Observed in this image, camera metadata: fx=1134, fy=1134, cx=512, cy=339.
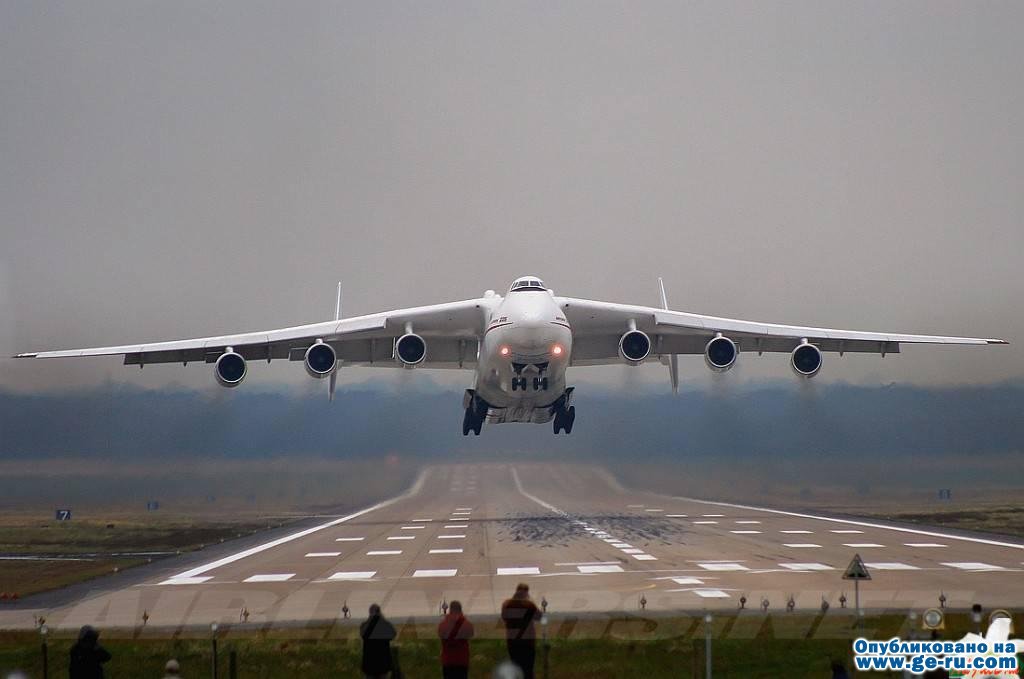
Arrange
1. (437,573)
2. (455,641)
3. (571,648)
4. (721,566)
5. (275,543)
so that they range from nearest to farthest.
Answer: (455,641) → (571,648) → (437,573) → (721,566) → (275,543)

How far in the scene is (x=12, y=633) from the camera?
15242 mm

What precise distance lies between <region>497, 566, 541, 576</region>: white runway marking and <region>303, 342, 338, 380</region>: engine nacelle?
9363 mm

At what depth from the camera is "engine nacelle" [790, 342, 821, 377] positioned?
3028 cm

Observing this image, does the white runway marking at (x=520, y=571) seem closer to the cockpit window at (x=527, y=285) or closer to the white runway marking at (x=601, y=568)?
the white runway marking at (x=601, y=568)

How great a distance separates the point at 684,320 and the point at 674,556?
949 centimetres

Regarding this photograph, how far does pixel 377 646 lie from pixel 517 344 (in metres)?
16.8

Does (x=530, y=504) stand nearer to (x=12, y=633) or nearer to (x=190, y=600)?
(x=190, y=600)

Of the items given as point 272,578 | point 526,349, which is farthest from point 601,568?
point 526,349

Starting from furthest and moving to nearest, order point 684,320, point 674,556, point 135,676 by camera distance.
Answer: point 684,320, point 674,556, point 135,676

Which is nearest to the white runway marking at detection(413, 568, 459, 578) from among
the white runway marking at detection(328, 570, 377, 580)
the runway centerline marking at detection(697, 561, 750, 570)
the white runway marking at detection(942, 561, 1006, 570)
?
the white runway marking at detection(328, 570, 377, 580)

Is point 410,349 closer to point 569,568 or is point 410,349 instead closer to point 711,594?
point 569,568

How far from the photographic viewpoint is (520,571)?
69.3 ft

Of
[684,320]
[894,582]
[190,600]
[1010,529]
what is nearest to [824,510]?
[1010,529]

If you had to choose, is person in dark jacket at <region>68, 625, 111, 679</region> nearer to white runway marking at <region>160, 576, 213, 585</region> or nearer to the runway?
the runway
